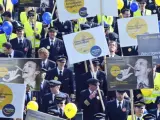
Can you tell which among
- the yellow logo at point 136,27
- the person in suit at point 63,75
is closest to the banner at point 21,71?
the person in suit at point 63,75

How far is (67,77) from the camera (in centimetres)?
1323

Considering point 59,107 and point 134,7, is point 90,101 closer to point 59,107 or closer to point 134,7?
point 59,107

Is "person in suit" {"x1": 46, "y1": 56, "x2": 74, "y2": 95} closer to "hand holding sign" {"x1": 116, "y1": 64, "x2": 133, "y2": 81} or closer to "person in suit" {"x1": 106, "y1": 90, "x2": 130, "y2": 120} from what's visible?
"person in suit" {"x1": 106, "y1": 90, "x2": 130, "y2": 120}

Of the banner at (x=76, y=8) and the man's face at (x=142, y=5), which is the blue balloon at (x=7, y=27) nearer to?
the banner at (x=76, y=8)

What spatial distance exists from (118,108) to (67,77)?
1.54 m

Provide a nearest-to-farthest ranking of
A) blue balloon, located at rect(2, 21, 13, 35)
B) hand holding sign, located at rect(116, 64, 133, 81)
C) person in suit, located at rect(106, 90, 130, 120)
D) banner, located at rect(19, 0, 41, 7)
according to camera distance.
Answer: hand holding sign, located at rect(116, 64, 133, 81), person in suit, located at rect(106, 90, 130, 120), banner, located at rect(19, 0, 41, 7), blue balloon, located at rect(2, 21, 13, 35)

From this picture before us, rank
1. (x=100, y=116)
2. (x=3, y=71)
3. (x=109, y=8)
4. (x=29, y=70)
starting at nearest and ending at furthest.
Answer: (x=29, y=70) < (x=3, y=71) < (x=100, y=116) < (x=109, y=8)

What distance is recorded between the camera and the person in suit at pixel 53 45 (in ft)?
47.8

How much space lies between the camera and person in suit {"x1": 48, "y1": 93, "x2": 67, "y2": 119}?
38.5ft

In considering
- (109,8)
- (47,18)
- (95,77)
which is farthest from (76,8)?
(47,18)

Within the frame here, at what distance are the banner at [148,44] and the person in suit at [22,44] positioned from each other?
150 inches

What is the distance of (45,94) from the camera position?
12516 mm

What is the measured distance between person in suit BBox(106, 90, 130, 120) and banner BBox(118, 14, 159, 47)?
133 cm

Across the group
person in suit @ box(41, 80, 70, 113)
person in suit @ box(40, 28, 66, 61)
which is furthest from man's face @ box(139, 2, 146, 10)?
person in suit @ box(41, 80, 70, 113)
